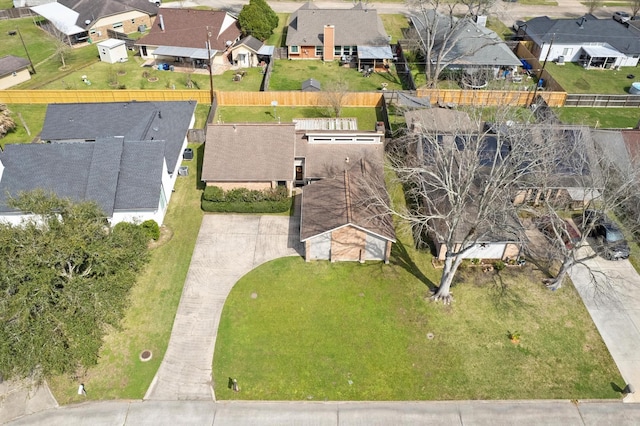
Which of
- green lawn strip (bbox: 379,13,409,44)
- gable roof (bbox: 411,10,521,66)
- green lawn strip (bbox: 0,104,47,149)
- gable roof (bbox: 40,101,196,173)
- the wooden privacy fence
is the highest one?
gable roof (bbox: 411,10,521,66)

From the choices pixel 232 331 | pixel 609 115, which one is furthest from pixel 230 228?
pixel 609 115

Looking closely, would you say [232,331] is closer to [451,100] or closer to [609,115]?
[451,100]

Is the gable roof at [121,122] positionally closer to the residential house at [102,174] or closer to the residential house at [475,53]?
the residential house at [102,174]

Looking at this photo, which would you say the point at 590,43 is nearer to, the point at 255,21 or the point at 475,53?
the point at 475,53

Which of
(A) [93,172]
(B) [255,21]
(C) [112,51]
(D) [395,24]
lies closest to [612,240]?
(A) [93,172]

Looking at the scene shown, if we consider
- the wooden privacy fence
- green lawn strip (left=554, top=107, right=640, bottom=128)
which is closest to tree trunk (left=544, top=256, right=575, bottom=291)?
green lawn strip (left=554, top=107, right=640, bottom=128)

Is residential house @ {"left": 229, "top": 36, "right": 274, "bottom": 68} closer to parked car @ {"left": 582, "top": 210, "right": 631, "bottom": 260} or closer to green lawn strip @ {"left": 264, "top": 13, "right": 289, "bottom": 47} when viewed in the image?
green lawn strip @ {"left": 264, "top": 13, "right": 289, "bottom": 47}
